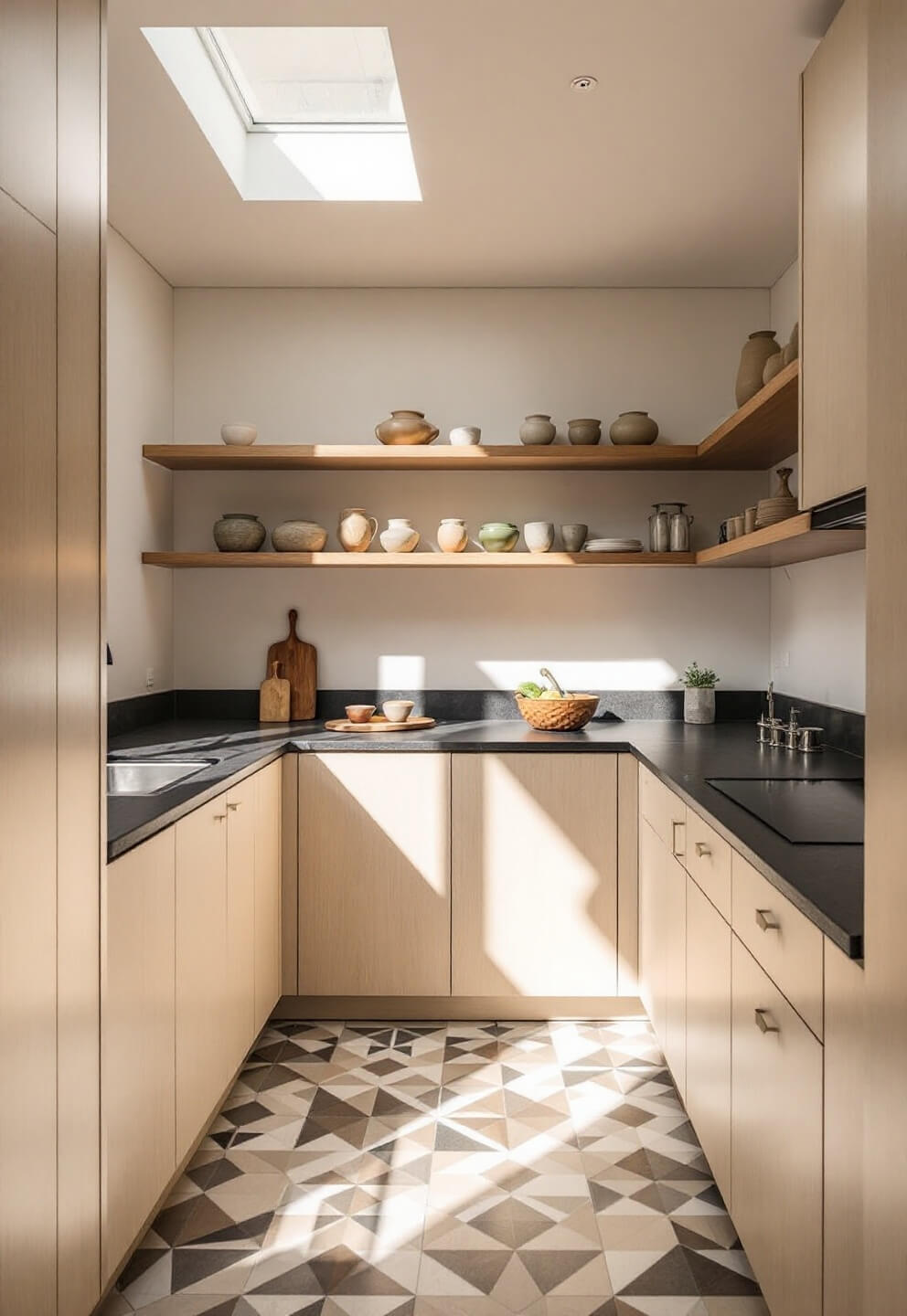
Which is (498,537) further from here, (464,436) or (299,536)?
(299,536)

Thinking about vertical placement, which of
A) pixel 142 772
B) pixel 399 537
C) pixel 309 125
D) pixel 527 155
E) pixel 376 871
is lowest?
pixel 376 871

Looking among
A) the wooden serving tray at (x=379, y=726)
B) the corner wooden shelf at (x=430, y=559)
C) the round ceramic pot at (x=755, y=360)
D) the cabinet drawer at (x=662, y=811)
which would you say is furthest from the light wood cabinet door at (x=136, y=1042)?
the round ceramic pot at (x=755, y=360)

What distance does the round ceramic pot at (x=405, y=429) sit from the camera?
371cm

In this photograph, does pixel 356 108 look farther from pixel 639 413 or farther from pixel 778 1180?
pixel 778 1180

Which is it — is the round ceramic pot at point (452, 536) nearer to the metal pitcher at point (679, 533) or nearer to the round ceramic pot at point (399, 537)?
the round ceramic pot at point (399, 537)

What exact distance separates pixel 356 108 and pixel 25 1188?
2872 millimetres

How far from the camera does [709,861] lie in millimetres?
2236

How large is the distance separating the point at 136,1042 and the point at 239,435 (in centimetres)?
231

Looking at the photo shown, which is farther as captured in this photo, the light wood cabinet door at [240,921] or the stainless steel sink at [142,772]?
the stainless steel sink at [142,772]

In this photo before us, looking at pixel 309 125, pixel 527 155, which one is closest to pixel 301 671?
pixel 309 125

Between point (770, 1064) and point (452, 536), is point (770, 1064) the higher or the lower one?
the lower one

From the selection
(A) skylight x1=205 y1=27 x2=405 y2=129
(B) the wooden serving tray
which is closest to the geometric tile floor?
(B) the wooden serving tray

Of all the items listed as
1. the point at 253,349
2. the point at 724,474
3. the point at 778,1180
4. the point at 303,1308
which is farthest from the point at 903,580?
the point at 253,349

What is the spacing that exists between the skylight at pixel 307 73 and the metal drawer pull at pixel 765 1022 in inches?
92.1
